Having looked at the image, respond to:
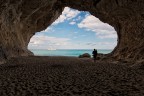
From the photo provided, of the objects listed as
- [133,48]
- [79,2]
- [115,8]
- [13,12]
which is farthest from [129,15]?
[13,12]

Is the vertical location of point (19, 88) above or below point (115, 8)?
below

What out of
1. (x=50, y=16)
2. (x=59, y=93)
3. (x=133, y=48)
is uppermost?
(x=50, y=16)

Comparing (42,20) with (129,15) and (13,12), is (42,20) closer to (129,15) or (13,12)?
(13,12)

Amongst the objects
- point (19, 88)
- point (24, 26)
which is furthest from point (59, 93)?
→ point (24, 26)

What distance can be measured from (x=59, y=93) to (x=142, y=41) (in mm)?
25622

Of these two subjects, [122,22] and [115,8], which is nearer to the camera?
[115,8]

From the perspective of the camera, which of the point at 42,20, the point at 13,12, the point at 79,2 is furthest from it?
the point at 42,20

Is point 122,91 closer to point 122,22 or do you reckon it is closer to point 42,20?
point 122,22

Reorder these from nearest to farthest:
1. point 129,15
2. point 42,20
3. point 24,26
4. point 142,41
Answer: point 142,41 → point 129,15 → point 24,26 → point 42,20

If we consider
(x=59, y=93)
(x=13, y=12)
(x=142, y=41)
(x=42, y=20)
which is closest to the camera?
(x=59, y=93)

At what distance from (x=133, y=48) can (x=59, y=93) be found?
26651 millimetres

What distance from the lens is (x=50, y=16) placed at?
205 ft

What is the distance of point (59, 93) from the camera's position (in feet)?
38.2

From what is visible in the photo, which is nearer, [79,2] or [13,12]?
[13,12]
